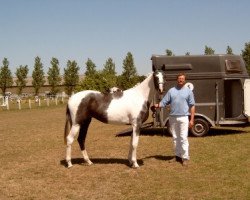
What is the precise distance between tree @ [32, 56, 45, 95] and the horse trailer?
61.3m

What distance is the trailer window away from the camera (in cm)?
1498

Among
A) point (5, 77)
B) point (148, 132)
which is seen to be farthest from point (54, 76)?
point (148, 132)

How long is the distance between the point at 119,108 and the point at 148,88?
0.93 meters

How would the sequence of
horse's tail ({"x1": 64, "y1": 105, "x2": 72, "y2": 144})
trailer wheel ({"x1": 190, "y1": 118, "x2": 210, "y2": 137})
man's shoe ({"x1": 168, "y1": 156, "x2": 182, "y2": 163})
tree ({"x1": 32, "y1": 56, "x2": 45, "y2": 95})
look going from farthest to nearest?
tree ({"x1": 32, "y1": 56, "x2": 45, "y2": 95}), trailer wheel ({"x1": 190, "y1": 118, "x2": 210, "y2": 137}), man's shoe ({"x1": 168, "y1": 156, "x2": 182, "y2": 163}), horse's tail ({"x1": 64, "y1": 105, "x2": 72, "y2": 144})

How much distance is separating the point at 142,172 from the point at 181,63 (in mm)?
6775

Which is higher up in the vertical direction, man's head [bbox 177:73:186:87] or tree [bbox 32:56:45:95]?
tree [bbox 32:56:45:95]

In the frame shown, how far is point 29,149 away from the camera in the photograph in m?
13.4

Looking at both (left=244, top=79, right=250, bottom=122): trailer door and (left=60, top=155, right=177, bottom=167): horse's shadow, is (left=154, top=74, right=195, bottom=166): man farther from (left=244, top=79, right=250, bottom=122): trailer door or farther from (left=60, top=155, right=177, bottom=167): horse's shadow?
(left=244, top=79, right=250, bottom=122): trailer door

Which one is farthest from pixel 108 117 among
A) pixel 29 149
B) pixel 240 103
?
pixel 240 103

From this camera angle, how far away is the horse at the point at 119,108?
32.0ft

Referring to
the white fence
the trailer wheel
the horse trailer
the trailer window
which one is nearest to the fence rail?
the white fence

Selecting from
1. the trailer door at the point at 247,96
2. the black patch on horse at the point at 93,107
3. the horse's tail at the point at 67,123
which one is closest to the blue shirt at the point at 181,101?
the black patch on horse at the point at 93,107

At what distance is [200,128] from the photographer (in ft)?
49.8

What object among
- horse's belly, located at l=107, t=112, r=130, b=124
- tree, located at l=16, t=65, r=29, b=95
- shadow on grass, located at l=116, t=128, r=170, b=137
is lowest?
shadow on grass, located at l=116, t=128, r=170, b=137
